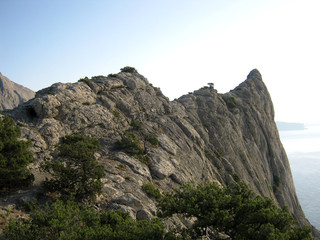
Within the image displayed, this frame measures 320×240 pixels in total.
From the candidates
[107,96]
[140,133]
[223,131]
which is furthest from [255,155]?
[107,96]

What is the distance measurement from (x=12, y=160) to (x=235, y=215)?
61.4ft

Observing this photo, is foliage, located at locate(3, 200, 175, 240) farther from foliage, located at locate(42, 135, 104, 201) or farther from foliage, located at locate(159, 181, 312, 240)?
foliage, located at locate(42, 135, 104, 201)

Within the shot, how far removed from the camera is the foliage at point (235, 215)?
14001 millimetres

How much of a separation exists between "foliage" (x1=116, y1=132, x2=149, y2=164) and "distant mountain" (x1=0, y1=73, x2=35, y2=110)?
128521 mm

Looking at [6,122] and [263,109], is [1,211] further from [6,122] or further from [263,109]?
[263,109]

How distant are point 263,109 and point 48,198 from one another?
70884mm

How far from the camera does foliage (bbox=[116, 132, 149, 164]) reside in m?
30.5

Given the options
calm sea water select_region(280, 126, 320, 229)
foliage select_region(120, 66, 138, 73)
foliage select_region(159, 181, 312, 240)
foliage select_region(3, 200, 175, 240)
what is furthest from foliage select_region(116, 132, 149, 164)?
calm sea water select_region(280, 126, 320, 229)

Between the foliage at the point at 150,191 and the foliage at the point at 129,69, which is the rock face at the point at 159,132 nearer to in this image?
the foliage at the point at 150,191

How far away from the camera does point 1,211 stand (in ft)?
55.2

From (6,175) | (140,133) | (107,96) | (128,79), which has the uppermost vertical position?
(128,79)

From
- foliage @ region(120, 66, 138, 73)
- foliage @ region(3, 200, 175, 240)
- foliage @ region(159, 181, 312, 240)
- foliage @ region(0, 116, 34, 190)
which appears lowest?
foliage @ region(3, 200, 175, 240)

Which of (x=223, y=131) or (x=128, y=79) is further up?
(x=128, y=79)

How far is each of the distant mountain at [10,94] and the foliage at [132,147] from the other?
12852 cm
